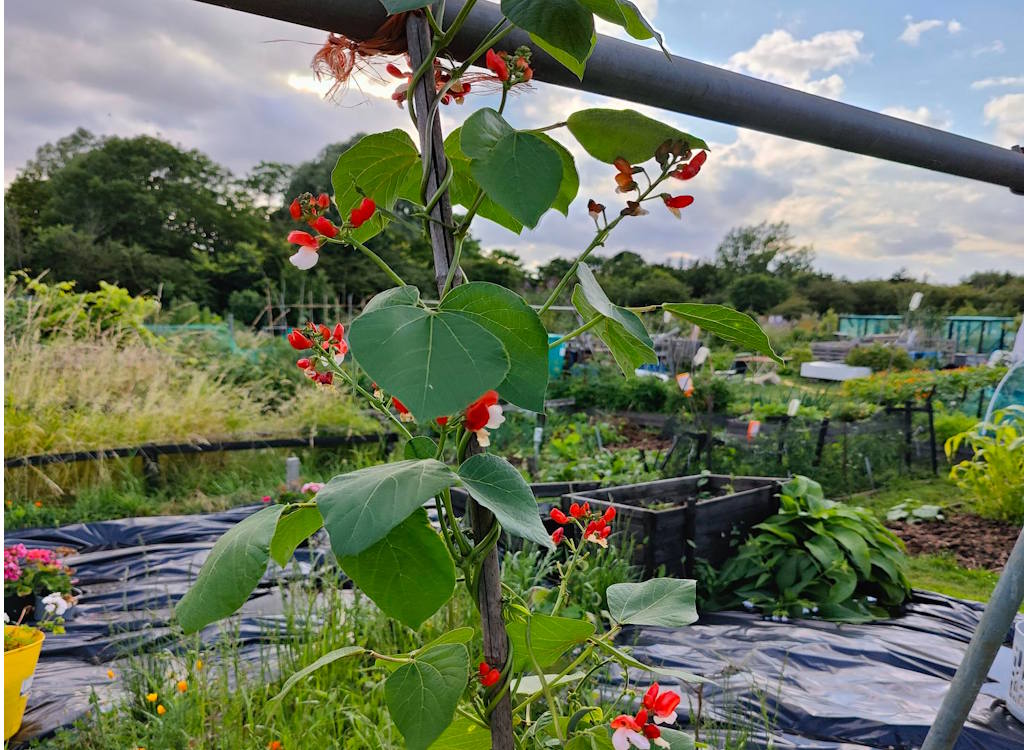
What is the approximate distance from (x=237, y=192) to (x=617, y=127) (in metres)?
26.3

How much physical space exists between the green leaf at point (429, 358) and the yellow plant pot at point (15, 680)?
6.59 feet

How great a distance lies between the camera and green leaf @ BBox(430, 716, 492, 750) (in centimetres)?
56

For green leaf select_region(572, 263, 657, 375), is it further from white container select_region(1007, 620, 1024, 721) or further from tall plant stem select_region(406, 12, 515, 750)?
white container select_region(1007, 620, 1024, 721)

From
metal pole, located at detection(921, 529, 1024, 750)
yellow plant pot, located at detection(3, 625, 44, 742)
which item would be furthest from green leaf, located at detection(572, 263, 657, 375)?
yellow plant pot, located at detection(3, 625, 44, 742)

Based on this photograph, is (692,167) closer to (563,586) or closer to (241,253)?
(563,586)

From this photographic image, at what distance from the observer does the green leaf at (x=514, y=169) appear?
381 millimetres

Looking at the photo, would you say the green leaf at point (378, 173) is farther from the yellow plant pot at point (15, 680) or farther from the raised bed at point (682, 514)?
the raised bed at point (682, 514)

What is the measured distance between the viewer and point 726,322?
50cm

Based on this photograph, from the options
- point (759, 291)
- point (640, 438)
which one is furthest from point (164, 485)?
point (759, 291)

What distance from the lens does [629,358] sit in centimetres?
52

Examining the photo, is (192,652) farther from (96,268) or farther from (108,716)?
(96,268)

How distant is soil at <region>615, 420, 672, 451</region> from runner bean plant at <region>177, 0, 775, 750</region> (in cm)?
538

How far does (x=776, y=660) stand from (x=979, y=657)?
1655mm

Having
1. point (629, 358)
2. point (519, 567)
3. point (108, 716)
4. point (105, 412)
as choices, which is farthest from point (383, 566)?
point (105, 412)
